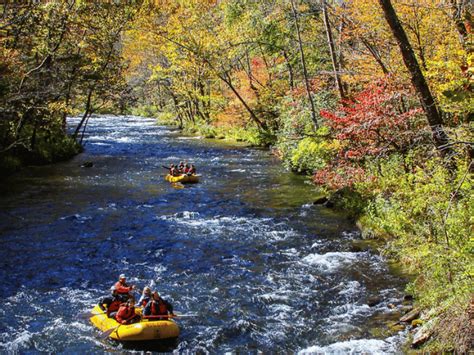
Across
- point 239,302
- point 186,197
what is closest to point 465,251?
point 239,302

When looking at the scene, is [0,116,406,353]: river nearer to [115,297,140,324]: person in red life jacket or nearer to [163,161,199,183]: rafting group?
[163,161,199,183]: rafting group

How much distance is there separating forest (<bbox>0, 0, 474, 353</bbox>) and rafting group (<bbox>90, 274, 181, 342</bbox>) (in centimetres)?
503

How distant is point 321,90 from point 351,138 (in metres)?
8.19

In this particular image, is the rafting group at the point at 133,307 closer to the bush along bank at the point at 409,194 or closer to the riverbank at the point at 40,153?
the bush along bank at the point at 409,194

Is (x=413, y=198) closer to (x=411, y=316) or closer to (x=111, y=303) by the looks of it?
(x=411, y=316)

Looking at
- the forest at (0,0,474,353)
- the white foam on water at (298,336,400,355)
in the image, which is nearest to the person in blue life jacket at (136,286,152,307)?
the white foam on water at (298,336,400,355)

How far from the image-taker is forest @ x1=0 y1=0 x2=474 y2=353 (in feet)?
30.8

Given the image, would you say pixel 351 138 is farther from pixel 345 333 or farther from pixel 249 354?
pixel 249 354

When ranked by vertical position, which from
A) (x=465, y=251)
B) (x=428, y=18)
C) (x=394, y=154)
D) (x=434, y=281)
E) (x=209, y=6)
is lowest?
(x=434, y=281)

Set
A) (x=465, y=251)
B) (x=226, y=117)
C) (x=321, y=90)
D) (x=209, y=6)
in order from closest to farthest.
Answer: (x=465, y=251)
(x=321, y=90)
(x=209, y=6)
(x=226, y=117)

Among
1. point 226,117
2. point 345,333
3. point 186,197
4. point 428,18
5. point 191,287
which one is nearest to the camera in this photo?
point 345,333

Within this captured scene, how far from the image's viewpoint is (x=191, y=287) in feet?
39.6

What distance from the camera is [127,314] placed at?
32.9ft

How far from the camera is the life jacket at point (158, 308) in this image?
9.98 m
